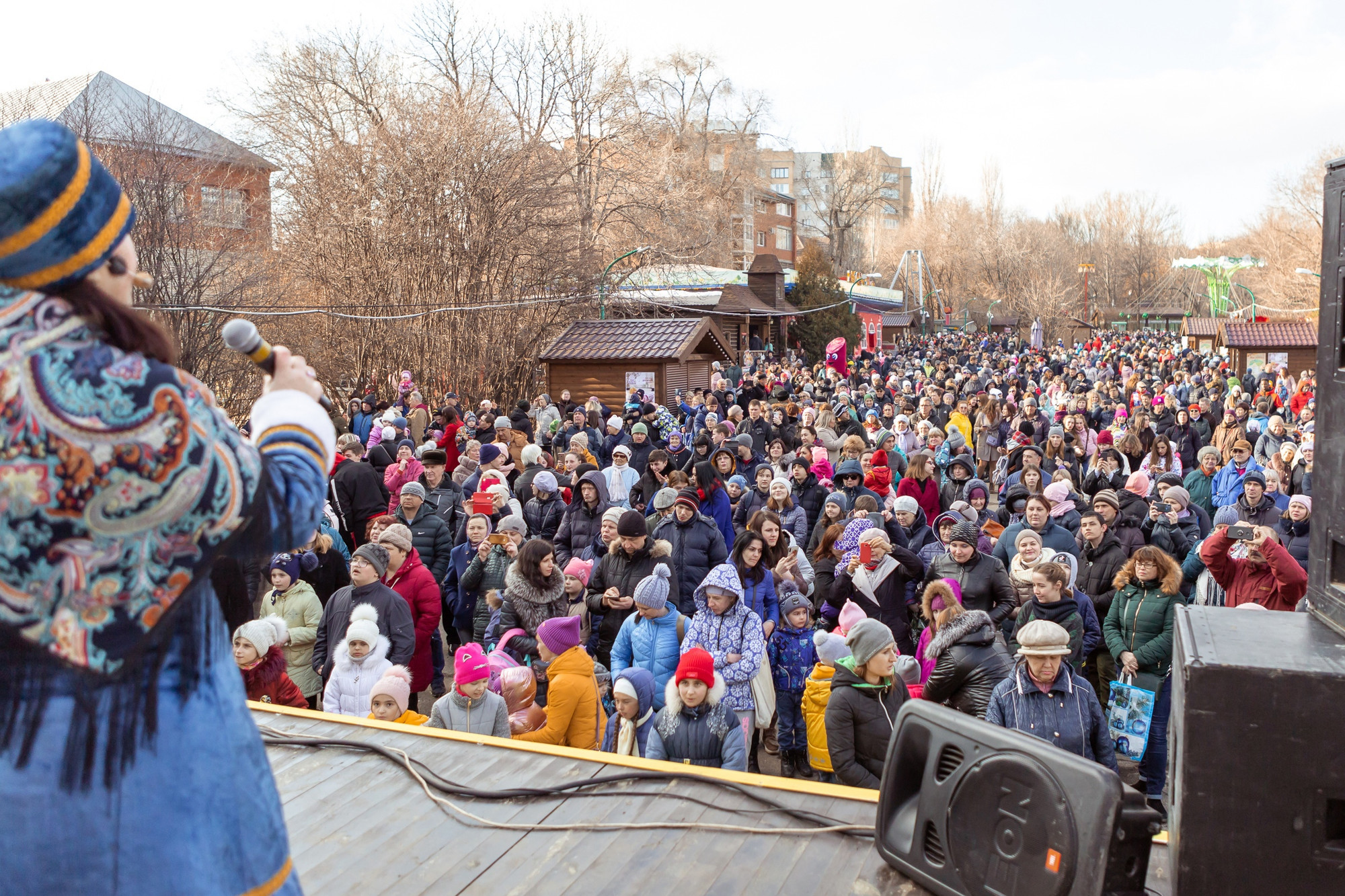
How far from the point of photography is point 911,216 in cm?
9019

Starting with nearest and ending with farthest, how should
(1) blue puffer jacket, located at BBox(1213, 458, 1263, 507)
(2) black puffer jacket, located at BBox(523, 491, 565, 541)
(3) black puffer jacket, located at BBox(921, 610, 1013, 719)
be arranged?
(3) black puffer jacket, located at BBox(921, 610, 1013, 719) → (2) black puffer jacket, located at BBox(523, 491, 565, 541) → (1) blue puffer jacket, located at BBox(1213, 458, 1263, 507)

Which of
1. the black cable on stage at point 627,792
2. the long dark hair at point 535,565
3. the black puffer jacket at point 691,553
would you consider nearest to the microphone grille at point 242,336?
the black cable on stage at point 627,792

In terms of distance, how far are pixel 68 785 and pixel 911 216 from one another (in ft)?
307

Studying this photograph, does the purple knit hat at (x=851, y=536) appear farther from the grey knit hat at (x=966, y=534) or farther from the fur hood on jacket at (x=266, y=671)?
the fur hood on jacket at (x=266, y=671)

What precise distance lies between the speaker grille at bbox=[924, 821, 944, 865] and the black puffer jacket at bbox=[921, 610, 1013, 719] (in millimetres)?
2288

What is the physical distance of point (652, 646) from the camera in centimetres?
572

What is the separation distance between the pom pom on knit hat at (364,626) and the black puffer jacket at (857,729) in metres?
2.45

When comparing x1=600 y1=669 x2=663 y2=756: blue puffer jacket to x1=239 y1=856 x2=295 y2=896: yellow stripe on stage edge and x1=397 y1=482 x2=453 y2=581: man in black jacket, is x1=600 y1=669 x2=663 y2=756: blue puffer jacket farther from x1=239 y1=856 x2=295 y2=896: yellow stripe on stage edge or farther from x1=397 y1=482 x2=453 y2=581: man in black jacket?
x1=239 y1=856 x2=295 y2=896: yellow stripe on stage edge

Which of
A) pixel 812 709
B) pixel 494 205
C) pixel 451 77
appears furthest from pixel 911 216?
pixel 812 709

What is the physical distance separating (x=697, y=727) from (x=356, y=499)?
203 inches

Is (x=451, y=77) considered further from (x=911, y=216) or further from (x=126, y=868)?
(x=911, y=216)

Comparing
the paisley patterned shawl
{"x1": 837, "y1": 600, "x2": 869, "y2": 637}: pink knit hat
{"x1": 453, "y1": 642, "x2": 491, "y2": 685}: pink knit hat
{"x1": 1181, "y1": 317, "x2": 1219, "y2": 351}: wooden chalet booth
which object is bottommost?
{"x1": 837, "y1": 600, "x2": 869, "y2": 637}: pink knit hat

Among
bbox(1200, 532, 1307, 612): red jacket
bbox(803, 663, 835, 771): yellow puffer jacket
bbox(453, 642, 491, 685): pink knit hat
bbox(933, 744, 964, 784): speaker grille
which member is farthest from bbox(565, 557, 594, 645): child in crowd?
bbox(1200, 532, 1307, 612): red jacket

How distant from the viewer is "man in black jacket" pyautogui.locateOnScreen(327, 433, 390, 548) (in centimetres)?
888
